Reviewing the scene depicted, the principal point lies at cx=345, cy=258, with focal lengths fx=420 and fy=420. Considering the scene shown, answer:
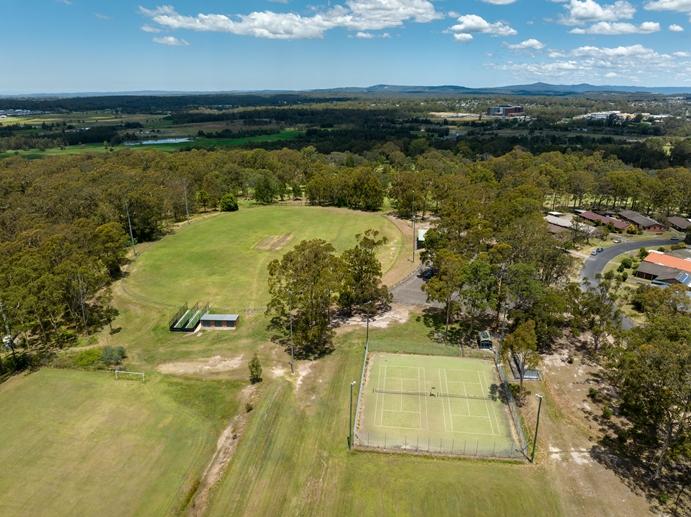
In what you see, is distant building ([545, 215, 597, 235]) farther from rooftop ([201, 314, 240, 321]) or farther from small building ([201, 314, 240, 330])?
small building ([201, 314, 240, 330])

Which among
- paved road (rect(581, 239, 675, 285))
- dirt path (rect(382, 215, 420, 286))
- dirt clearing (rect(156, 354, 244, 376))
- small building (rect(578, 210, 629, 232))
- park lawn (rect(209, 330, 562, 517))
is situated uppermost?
small building (rect(578, 210, 629, 232))

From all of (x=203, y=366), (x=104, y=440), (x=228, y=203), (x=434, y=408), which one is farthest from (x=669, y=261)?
Result: (x=228, y=203)

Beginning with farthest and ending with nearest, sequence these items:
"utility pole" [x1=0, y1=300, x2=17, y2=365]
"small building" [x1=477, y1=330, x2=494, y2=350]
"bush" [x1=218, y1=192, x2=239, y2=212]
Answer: "bush" [x1=218, y1=192, x2=239, y2=212] → "small building" [x1=477, y1=330, x2=494, y2=350] → "utility pole" [x1=0, y1=300, x2=17, y2=365]

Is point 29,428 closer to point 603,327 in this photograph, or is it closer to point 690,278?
point 603,327

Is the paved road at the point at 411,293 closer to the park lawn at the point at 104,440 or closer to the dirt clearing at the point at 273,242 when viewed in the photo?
the park lawn at the point at 104,440

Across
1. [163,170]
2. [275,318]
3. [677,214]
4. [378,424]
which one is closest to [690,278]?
[677,214]

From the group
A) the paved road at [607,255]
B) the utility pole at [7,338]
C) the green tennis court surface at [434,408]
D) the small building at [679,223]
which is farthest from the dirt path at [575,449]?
the small building at [679,223]

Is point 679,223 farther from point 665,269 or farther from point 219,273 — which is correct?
point 219,273

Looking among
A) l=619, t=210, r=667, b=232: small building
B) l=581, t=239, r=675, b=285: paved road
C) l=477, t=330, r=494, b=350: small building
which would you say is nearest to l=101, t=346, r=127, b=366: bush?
l=477, t=330, r=494, b=350: small building
